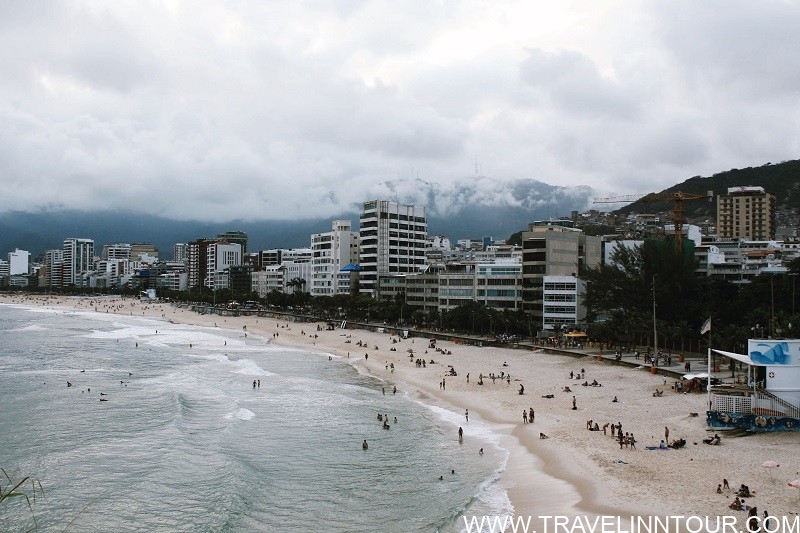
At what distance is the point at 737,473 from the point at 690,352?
39.1 m

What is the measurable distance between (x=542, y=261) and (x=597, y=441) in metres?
53.4

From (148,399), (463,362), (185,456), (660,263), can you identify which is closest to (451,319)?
(463,362)

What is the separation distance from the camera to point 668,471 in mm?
28656

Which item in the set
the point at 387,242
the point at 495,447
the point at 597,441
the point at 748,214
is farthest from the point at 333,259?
the point at 597,441

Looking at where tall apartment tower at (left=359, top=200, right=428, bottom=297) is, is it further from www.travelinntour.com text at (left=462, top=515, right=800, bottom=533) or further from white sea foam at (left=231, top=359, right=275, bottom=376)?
www.travelinntour.com text at (left=462, top=515, right=800, bottom=533)

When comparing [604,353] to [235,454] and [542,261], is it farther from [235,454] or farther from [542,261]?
[235,454]

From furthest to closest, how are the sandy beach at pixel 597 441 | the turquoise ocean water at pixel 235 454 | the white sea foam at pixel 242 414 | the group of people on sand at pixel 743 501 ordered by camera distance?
the white sea foam at pixel 242 414, the turquoise ocean water at pixel 235 454, the sandy beach at pixel 597 441, the group of people on sand at pixel 743 501

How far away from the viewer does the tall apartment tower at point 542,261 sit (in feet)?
284

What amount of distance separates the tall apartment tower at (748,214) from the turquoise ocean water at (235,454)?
15177 centimetres

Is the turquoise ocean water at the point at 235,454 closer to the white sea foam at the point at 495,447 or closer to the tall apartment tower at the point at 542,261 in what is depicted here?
the white sea foam at the point at 495,447

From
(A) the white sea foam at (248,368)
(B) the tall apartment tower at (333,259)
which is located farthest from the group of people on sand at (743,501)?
(B) the tall apartment tower at (333,259)

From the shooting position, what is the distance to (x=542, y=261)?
86.7m

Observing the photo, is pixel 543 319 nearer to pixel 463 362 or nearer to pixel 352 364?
pixel 463 362

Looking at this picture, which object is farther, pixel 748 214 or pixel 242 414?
pixel 748 214
